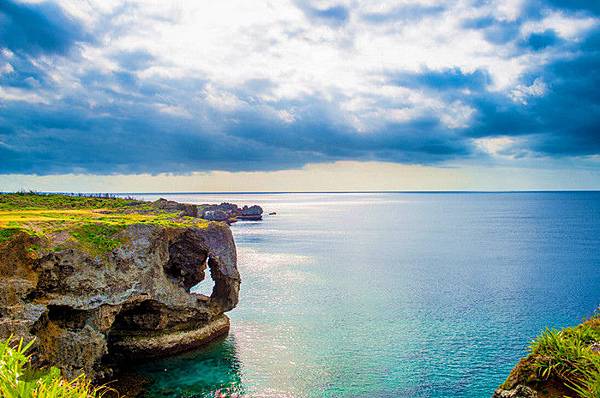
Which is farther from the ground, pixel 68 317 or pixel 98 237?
pixel 98 237

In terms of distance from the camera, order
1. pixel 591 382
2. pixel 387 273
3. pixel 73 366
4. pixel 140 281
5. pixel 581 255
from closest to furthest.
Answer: pixel 591 382 < pixel 73 366 < pixel 140 281 < pixel 387 273 < pixel 581 255

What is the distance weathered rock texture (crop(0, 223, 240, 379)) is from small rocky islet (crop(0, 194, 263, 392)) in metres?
0.06

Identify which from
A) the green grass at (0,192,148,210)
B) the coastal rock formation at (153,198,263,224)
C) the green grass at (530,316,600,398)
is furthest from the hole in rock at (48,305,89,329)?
the coastal rock formation at (153,198,263,224)

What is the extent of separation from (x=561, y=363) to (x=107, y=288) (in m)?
25.8

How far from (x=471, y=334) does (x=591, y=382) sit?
2896cm

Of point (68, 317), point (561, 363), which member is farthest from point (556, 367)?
point (68, 317)

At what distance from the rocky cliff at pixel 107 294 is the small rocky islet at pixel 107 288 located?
0.19ft

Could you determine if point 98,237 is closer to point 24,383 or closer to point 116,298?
point 116,298

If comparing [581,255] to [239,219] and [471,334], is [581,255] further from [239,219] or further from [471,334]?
[239,219]

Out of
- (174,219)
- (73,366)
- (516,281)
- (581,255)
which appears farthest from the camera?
(581,255)

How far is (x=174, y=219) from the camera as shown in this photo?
126 feet

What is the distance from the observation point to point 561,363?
412 inches

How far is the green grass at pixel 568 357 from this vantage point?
10.0m

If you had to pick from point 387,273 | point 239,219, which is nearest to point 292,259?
point 387,273
